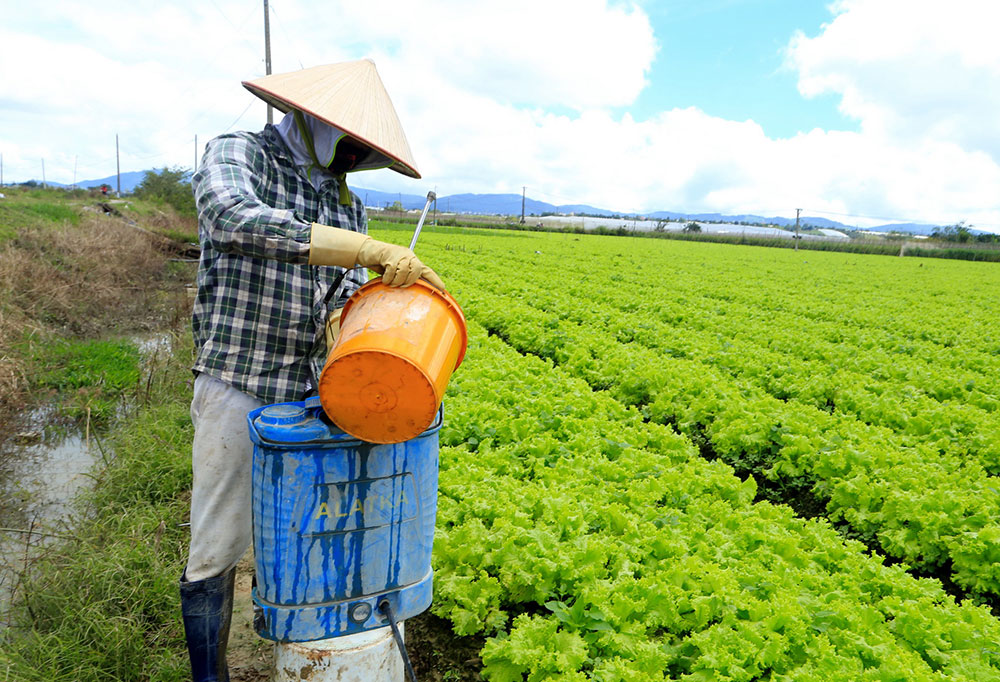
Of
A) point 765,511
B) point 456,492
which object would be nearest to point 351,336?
point 456,492

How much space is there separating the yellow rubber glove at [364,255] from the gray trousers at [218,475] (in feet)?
2.51

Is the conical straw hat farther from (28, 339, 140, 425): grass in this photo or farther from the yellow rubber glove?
(28, 339, 140, 425): grass

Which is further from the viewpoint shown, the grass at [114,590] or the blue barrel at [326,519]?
the grass at [114,590]

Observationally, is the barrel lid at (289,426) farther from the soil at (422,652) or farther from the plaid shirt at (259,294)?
the soil at (422,652)

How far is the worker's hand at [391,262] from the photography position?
203cm

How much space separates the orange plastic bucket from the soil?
6.48 feet

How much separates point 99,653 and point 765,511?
4.08 metres

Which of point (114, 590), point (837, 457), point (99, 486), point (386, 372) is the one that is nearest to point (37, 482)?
point (99, 486)

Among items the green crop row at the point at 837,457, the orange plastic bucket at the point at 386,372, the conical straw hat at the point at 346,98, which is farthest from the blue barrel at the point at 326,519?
the green crop row at the point at 837,457

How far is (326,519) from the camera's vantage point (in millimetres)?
2066

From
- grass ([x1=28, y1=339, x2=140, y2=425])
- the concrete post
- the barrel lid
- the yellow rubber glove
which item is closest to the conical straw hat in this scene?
the yellow rubber glove

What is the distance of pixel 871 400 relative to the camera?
742 centimetres

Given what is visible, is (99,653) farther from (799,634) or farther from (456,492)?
(799,634)

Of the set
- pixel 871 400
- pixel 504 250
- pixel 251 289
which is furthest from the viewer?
pixel 504 250
